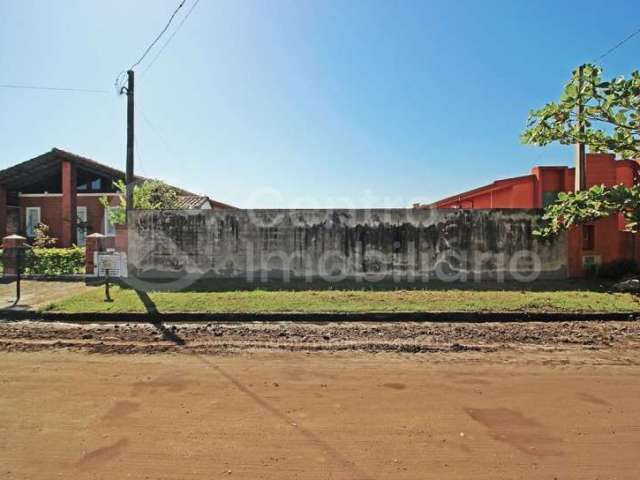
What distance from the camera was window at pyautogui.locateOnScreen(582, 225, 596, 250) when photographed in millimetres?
11898

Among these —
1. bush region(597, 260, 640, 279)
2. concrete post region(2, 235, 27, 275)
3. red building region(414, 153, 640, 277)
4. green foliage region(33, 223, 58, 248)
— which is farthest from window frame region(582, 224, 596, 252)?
green foliage region(33, 223, 58, 248)

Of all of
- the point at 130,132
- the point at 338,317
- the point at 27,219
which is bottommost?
the point at 338,317

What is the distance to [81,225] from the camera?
69.7 ft

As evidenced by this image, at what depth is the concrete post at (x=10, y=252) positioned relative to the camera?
1195 cm

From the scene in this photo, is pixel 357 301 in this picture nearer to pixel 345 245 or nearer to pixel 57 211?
pixel 345 245

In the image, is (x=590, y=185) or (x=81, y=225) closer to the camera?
(x=590, y=185)

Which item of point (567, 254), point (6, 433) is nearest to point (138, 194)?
point (6, 433)

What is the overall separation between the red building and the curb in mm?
4401

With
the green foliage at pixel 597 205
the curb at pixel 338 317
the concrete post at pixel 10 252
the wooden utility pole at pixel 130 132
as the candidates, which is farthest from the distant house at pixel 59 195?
the green foliage at pixel 597 205

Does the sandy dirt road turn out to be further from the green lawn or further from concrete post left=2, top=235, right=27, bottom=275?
concrete post left=2, top=235, right=27, bottom=275

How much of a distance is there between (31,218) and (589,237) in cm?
2638

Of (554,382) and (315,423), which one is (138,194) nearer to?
(315,423)

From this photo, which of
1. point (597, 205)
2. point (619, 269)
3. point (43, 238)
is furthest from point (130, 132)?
point (619, 269)

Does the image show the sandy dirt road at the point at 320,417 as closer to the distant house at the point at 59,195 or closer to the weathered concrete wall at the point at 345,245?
the weathered concrete wall at the point at 345,245
